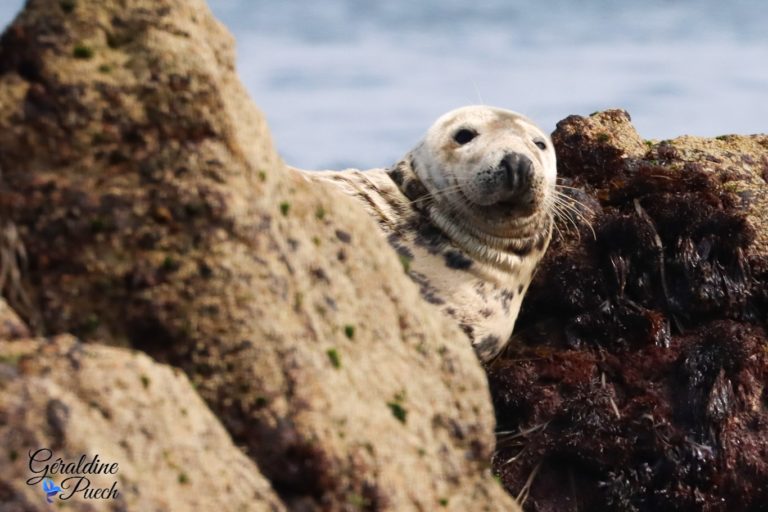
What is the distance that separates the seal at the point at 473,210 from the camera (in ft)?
34.1

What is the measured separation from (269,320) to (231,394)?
1.18 feet

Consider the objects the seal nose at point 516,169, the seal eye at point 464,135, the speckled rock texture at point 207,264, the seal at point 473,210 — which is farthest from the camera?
the seal eye at point 464,135

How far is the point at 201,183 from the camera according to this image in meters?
5.68

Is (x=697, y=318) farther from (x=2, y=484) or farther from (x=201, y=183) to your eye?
(x=2, y=484)

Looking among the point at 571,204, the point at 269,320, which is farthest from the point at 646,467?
the point at 269,320

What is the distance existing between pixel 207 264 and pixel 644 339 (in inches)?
233

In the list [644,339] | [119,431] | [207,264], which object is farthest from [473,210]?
[119,431]

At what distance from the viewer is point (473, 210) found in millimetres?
10719
